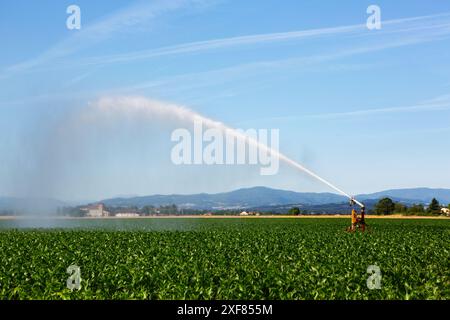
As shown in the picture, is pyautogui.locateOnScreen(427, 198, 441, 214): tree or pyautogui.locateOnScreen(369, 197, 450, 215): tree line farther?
pyautogui.locateOnScreen(427, 198, 441, 214): tree

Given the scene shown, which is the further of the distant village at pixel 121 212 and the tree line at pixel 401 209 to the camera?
the tree line at pixel 401 209

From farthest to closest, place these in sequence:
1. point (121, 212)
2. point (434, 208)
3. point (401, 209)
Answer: point (434, 208), point (401, 209), point (121, 212)

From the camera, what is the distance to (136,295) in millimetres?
15688

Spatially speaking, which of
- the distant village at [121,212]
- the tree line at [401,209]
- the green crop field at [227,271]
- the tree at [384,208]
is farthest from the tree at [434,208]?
the green crop field at [227,271]

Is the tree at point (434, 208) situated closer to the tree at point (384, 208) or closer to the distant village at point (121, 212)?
the tree at point (384, 208)

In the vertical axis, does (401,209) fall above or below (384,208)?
below

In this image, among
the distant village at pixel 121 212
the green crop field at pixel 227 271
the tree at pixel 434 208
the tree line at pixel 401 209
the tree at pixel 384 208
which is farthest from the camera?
the tree at pixel 434 208

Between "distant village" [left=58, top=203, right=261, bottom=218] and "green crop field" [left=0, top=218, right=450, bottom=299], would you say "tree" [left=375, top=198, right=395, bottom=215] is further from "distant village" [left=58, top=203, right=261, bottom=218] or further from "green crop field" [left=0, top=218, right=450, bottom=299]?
"green crop field" [left=0, top=218, right=450, bottom=299]

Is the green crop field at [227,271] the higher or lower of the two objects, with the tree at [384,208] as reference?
lower

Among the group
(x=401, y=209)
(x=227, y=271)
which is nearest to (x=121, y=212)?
(x=401, y=209)

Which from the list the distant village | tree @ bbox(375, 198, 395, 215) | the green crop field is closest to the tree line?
tree @ bbox(375, 198, 395, 215)

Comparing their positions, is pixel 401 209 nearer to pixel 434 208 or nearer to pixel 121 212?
pixel 434 208

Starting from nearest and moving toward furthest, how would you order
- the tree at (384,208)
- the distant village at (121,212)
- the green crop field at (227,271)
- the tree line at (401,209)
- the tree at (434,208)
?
the green crop field at (227,271) < the distant village at (121,212) < the tree at (384,208) < the tree line at (401,209) < the tree at (434,208)
